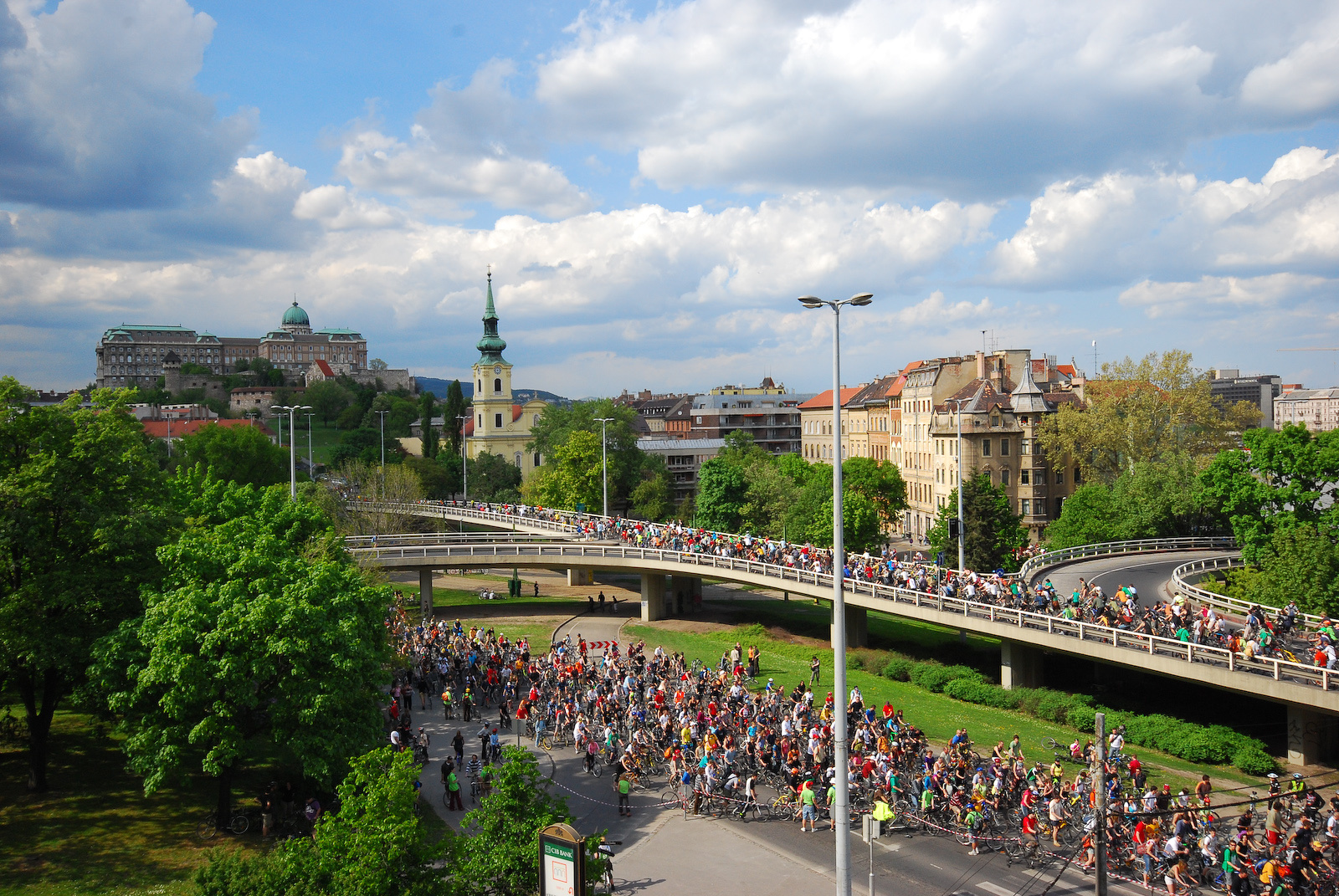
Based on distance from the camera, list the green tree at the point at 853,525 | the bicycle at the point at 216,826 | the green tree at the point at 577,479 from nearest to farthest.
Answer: the bicycle at the point at 216,826, the green tree at the point at 853,525, the green tree at the point at 577,479

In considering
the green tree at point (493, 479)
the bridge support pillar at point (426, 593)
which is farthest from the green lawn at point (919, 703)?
the green tree at point (493, 479)

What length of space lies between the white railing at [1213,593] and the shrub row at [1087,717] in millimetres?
4370

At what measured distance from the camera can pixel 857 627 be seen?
46938 millimetres

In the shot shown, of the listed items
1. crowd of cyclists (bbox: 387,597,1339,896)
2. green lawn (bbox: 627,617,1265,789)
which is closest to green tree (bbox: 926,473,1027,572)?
green lawn (bbox: 627,617,1265,789)

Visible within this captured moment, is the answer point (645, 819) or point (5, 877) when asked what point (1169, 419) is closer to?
point (645, 819)

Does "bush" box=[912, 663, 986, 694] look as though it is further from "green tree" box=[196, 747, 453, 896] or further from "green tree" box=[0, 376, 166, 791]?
"green tree" box=[0, 376, 166, 791]

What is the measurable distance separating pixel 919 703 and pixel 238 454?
7280 cm

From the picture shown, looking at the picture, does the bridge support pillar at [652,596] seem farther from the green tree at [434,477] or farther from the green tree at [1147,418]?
the green tree at [434,477]

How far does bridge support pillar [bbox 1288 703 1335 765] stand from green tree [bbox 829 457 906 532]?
48.5m

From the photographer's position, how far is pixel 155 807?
79.7 feet

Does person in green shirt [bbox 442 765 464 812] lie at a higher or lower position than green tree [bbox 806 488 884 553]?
lower

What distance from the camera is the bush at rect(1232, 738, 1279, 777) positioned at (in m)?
28.5

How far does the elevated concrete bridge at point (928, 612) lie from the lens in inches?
1078

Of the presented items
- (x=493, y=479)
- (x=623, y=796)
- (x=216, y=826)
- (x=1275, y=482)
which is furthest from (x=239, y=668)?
(x=493, y=479)
